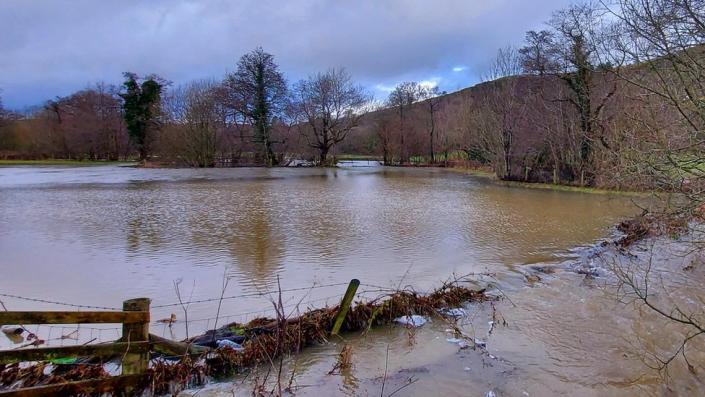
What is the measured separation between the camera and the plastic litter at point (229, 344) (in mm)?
4629

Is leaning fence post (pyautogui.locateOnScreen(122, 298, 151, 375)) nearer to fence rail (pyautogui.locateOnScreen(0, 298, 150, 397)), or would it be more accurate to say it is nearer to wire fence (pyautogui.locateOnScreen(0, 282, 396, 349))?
fence rail (pyautogui.locateOnScreen(0, 298, 150, 397))

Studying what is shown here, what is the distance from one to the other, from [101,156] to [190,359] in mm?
63969

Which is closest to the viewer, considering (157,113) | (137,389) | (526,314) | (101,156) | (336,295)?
(137,389)

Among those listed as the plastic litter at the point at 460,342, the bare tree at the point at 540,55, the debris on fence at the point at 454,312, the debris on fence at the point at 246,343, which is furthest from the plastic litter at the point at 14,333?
the bare tree at the point at 540,55

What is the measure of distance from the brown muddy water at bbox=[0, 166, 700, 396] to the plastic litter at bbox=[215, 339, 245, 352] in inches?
13.0

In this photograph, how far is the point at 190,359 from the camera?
4270 mm

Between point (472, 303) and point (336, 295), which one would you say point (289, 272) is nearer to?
point (336, 295)

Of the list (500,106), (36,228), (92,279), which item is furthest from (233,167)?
(92,279)

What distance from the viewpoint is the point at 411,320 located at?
230 inches

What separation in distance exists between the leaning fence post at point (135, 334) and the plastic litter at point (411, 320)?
10.4ft

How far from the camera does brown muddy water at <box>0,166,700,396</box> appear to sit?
15.0 feet

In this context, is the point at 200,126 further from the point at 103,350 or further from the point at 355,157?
the point at 103,350

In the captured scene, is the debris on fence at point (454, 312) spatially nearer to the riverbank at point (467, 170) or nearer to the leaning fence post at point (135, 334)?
the leaning fence post at point (135, 334)

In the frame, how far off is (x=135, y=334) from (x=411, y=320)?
11.1 ft
